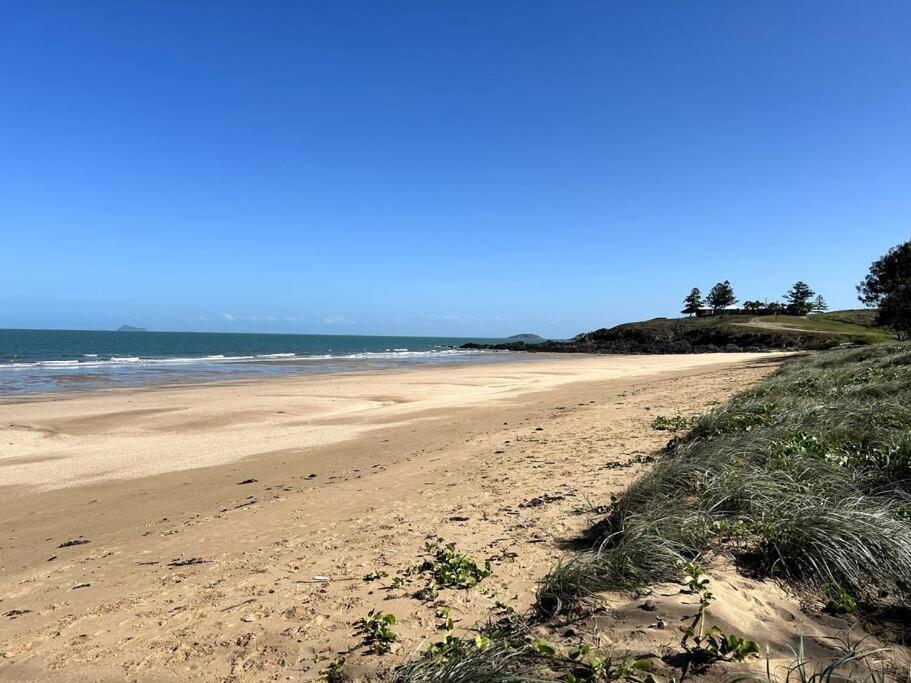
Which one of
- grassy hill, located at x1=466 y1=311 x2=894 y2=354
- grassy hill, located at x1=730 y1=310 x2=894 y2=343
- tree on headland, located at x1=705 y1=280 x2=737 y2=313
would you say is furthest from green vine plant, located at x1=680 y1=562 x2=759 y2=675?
tree on headland, located at x1=705 y1=280 x2=737 y2=313

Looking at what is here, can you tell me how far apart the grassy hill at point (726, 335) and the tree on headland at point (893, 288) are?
15.4 metres

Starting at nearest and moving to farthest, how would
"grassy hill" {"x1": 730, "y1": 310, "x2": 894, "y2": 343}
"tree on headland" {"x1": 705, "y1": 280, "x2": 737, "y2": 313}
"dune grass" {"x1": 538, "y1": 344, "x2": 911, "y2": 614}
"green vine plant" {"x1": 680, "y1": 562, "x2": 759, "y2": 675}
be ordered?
"green vine plant" {"x1": 680, "y1": 562, "x2": 759, "y2": 675}
"dune grass" {"x1": 538, "y1": 344, "x2": 911, "y2": 614}
"grassy hill" {"x1": 730, "y1": 310, "x2": 894, "y2": 343}
"tree on headland" {"x1": 705, "y1": 280, "x2": 737, "y2": 313}

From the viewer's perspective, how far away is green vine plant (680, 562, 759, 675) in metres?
2.51

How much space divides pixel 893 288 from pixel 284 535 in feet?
144

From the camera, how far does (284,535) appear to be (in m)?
5.64

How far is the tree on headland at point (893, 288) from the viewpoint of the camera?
1283 inches

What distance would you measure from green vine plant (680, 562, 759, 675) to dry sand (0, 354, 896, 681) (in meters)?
0.09

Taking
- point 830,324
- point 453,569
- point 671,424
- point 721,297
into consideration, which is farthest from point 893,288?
point 721,297

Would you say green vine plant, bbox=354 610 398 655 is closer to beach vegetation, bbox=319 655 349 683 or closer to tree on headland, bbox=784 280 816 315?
beach vegetation, bbox=319 655 349 683

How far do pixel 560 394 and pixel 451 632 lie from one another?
1797cm

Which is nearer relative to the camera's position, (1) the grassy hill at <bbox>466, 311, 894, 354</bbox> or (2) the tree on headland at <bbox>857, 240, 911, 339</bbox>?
(2) the tree on headland at <bbox>857, 240, 911, 339</bbox>

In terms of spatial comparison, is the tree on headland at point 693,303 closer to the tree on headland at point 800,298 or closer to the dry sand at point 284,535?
the tree on headland at point 800,298

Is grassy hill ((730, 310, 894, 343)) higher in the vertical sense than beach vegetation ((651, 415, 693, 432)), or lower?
higher

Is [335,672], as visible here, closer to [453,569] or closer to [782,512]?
[453,569]
